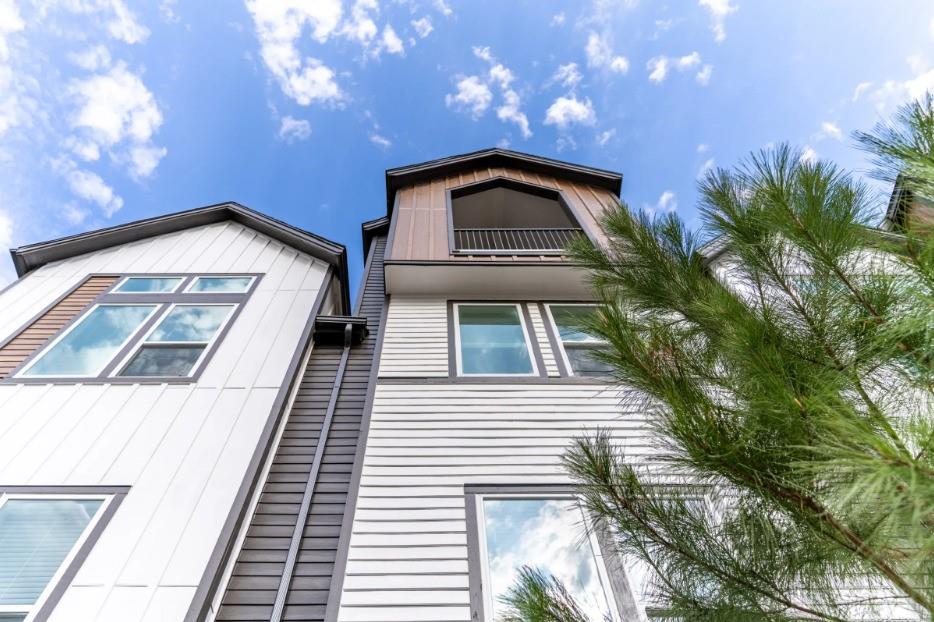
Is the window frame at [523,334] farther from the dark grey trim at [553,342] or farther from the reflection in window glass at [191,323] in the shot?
the reflection in window glass at [191,323]

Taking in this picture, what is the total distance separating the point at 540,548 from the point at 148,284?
675 cm

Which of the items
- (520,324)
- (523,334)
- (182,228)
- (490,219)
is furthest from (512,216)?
(182,228)

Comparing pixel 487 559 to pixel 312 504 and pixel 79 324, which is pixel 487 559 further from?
pixel 79 324

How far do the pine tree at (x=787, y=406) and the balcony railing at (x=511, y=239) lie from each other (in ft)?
16.5

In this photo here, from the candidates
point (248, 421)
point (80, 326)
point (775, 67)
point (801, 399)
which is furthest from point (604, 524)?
point (775, 67)

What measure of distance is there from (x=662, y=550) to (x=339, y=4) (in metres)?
35.5

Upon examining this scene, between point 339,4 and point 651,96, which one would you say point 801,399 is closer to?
point 651,96

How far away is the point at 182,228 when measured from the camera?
832cm

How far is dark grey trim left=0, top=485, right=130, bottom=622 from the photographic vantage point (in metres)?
3.29

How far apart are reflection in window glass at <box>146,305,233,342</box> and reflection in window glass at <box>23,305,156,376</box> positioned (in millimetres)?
365

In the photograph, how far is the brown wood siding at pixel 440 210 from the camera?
6891mm

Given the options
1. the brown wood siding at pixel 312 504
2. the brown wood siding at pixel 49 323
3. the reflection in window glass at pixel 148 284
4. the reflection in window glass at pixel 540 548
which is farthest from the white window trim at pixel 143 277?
the reflection in window glass at pixel 540 548

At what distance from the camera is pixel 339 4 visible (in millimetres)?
29297

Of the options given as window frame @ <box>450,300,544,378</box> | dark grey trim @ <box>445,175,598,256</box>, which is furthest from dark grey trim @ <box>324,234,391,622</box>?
dark grey trim @ <box>445,175,598,256</box>
